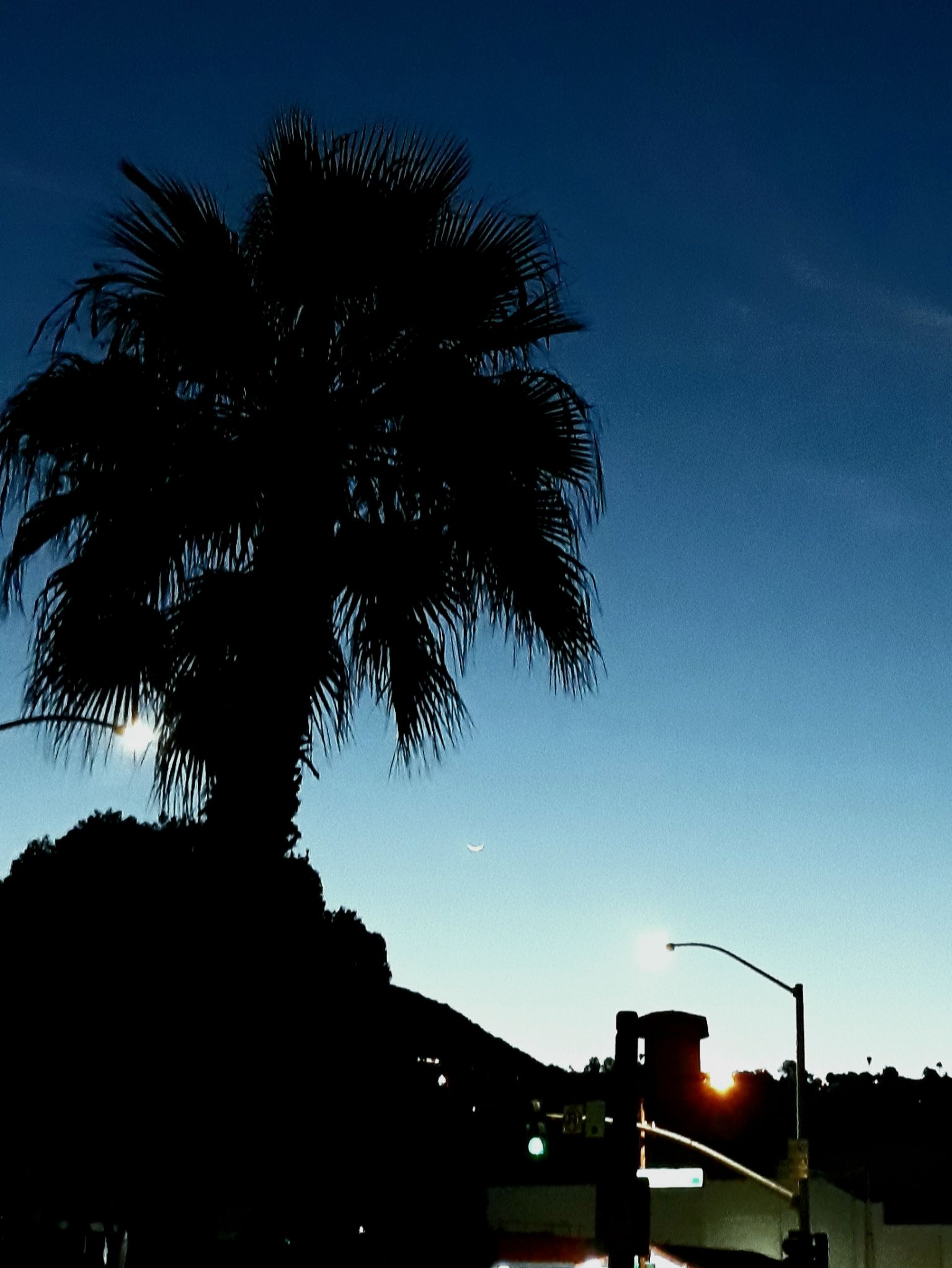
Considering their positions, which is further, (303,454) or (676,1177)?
(676,1177)

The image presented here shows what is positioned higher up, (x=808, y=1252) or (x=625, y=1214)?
(x=625, y=1214)

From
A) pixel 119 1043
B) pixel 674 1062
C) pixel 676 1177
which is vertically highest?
pixel 674 1062

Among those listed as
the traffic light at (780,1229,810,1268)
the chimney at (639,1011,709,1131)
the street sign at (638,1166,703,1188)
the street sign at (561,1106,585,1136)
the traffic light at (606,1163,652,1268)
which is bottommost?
the traffic light at (780,1229,810,1268)

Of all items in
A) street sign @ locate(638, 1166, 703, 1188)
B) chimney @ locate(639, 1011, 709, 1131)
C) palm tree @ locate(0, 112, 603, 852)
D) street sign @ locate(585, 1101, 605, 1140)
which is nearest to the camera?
palm tree @ locate(0, 112, 603, 852)

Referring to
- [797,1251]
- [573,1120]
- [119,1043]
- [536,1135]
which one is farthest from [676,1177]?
[119,1043]

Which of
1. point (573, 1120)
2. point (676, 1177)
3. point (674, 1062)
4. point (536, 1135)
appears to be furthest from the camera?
point (674, 1062)

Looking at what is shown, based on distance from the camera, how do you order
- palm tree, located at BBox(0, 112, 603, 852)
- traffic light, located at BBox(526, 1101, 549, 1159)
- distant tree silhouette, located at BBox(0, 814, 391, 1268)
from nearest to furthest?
palm tree, located at BBox(0, 112, 603, 852) < traffic light, located at BBox(526, 1101, 549, 1159) < distant tree silhouette, located at BBox(0, 814, 391, 1268)

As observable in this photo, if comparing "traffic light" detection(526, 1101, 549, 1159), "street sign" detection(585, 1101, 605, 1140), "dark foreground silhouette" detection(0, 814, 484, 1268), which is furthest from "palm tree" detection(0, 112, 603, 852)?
"traffic light" detection(526, 1101, 549, 1159)

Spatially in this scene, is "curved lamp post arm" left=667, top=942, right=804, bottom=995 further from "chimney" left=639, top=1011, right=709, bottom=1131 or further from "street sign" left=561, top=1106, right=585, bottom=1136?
"chimney" left=639, top=1011, right=709, bottom=1131

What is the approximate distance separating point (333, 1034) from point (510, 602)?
87.2 ft

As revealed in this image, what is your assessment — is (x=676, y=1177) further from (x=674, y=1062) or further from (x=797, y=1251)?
(x=674, y=1062)

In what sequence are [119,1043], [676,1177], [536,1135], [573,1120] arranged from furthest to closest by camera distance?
[119,1043], [536,1135], [676,1177], [573,1120]

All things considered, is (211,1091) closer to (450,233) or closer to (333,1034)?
(450,233)

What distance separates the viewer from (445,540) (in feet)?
29.2
